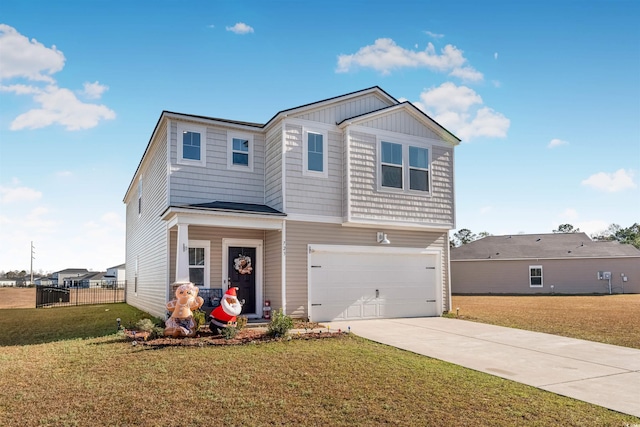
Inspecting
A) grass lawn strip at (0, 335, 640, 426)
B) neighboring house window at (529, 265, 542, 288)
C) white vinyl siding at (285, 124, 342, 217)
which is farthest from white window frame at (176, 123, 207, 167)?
neighboring house window at (529, 265, 542, 288)

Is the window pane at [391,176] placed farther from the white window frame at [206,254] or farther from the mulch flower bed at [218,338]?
the white window frame at [206,254]

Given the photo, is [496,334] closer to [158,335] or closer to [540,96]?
[158,335]

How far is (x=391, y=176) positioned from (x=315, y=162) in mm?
2623

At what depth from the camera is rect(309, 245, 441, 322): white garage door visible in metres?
14.1

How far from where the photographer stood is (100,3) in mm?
12344

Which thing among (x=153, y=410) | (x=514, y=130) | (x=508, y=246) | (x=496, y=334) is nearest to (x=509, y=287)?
(x=508, y=246)

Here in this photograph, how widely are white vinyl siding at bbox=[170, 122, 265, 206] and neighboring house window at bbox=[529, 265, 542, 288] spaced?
2471 cm

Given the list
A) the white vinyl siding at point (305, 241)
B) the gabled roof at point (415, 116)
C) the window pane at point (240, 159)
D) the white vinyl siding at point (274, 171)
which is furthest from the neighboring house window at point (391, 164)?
the window pane at point (240, 159)

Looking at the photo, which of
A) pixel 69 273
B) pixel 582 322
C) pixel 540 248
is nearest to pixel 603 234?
pixel 540 248

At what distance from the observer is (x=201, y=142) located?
14.1m

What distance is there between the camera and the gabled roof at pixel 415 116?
1451cm

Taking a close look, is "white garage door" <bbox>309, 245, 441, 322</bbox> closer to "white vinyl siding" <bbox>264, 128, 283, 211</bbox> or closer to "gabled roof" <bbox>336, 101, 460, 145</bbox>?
"white vinyl siding" <bbox>264, 128, 283, 211</bbox>

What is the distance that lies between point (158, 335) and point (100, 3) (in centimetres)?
876

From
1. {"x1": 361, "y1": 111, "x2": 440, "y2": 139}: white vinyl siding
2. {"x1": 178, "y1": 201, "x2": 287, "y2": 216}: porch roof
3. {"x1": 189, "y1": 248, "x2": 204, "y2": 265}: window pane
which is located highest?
{"x1": 361, "y1": 111, "x2": 440, "y2": 139}: white vinyl siding
